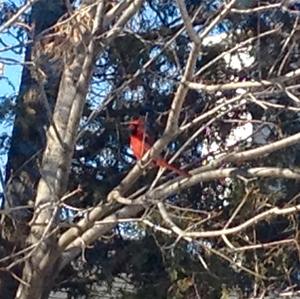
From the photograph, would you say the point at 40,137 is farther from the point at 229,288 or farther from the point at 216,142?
the point at 229,288

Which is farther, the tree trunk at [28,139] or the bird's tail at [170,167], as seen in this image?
the tree trunk at [28,139]

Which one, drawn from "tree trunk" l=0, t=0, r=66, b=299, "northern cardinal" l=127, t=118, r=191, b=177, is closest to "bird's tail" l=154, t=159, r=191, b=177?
"northern cardinal" l=127, t=118, r=191, b=177

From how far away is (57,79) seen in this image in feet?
29.1

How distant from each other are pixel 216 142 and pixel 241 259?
1.01m

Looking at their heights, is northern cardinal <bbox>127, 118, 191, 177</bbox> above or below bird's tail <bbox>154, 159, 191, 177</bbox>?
above

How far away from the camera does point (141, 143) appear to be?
7.62 metres

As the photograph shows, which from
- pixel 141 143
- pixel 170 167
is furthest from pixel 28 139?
pixel 170 167

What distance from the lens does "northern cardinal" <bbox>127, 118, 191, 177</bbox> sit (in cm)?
712

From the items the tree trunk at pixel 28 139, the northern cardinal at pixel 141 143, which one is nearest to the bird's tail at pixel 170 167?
the northern cardinal at pixel 141 143

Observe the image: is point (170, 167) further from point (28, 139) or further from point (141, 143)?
point (28, 139)

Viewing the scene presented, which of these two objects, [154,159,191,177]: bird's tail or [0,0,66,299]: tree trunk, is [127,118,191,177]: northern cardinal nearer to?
[154,159,191,177]: bird's tail

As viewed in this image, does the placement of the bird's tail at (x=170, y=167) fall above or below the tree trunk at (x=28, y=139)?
below

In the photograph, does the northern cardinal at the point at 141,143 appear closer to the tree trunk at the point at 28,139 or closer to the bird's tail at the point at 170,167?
the bird's tail at the point at 170,167

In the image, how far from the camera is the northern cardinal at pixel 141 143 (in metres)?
7.12
